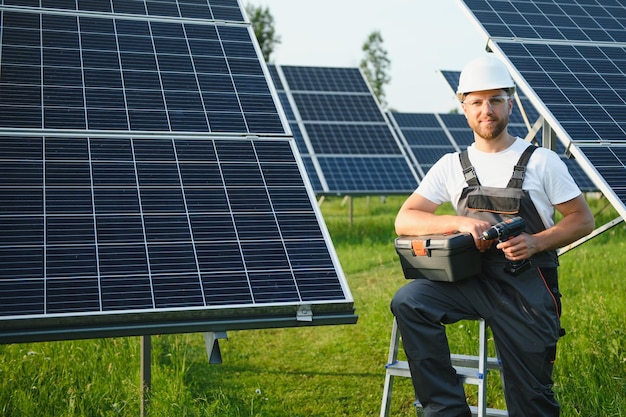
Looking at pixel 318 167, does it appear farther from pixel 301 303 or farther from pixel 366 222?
pixel 301 303

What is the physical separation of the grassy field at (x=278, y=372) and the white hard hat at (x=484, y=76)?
2499 millimetres

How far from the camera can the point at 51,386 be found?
6230 millimetres

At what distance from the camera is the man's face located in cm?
473

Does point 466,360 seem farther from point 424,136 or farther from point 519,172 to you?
point 424,136

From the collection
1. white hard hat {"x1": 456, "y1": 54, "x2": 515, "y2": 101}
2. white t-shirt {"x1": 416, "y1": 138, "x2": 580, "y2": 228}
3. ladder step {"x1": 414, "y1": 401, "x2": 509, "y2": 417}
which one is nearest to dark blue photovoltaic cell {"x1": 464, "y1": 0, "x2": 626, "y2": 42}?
white hard hat {"x1": 456, "y1": 54, "x2": 515, "y2": 101}

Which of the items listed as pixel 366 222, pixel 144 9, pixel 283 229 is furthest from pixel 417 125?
pixel 283 229

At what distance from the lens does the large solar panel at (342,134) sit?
15859 mm

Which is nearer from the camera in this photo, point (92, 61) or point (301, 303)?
point (301, 303)

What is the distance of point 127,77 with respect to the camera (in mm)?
5973

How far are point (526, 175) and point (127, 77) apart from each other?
121 inches

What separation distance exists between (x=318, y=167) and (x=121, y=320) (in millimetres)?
11896

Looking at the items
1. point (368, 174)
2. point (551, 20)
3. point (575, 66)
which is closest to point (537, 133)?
point (368, 174)

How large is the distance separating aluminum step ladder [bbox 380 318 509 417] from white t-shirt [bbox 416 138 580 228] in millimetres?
815

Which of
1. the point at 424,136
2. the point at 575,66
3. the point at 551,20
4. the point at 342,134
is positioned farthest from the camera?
the point at 424,136
